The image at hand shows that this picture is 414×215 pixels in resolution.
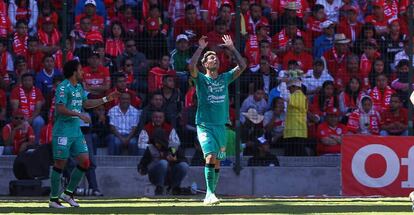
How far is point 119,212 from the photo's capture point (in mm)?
11602

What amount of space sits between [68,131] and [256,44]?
589 cm

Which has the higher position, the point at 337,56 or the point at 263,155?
the point at 337,56

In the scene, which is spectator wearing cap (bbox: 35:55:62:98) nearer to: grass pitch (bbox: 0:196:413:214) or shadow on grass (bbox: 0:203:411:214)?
grass pitch (bbox: 0:196:413:214)

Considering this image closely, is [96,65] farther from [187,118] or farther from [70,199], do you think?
[70,199]

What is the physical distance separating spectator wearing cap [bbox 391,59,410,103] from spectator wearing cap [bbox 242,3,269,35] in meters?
2.65

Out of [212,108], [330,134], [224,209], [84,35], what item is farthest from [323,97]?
[224,209]

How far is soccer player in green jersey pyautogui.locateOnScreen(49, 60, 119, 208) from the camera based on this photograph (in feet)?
41.0

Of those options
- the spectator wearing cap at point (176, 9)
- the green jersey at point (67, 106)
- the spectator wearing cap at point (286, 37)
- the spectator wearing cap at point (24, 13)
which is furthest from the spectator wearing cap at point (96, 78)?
the green jersey at point (67, 106)

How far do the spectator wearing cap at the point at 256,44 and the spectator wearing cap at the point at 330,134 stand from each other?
1613 mm

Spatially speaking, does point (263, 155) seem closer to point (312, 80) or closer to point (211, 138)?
point (312, 80)

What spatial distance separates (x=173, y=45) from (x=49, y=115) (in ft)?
8.57

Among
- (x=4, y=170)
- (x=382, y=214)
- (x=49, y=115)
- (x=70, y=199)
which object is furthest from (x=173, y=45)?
(x=382, y=214)

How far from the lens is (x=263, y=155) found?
17031 millimetres

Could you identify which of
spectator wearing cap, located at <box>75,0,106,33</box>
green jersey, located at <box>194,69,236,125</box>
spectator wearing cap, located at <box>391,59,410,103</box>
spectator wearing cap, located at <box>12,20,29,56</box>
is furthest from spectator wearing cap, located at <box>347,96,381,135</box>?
spectator wearing cap, located at <box>12,20,29,56</box>
